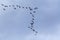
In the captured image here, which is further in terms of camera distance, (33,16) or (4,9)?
(33,16)

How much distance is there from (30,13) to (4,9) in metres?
3.61

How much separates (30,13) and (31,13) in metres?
0.19

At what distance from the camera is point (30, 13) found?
24.8 meters

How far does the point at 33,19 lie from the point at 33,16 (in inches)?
18.0

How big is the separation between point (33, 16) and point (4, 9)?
4.32m

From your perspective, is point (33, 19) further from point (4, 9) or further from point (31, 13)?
point (4, 9)

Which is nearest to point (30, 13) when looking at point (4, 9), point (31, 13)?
point (31, 13)

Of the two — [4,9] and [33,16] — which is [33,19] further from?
[4,9]

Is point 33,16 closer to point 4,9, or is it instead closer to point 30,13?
point 30,13

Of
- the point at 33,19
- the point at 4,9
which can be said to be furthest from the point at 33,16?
the point at 4,9

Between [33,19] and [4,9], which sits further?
[33,19]

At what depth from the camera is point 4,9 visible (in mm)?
23797

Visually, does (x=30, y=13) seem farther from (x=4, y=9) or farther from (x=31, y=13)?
(x=4, y=9)

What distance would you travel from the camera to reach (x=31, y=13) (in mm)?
24953
